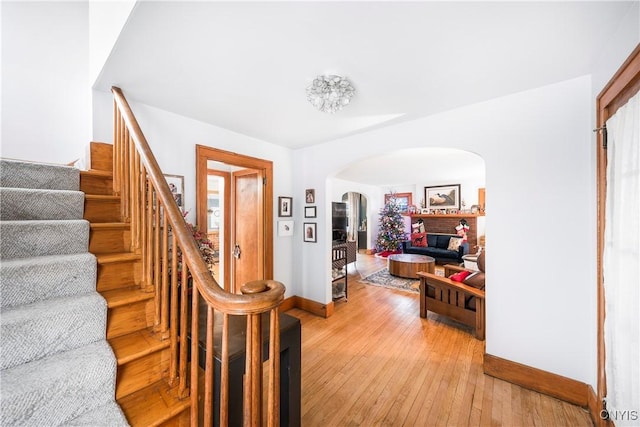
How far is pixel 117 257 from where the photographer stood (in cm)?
141

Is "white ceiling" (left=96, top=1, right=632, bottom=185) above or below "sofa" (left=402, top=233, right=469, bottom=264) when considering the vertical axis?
above

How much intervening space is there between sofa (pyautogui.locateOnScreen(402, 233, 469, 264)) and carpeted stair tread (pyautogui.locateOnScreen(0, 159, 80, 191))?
6998 mm

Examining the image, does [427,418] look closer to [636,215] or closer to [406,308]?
[636,215]

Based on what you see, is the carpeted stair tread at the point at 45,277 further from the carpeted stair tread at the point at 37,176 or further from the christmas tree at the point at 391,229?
the christmas tree at the point at 391,229

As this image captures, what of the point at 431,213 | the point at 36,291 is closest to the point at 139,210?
the point at 36,291

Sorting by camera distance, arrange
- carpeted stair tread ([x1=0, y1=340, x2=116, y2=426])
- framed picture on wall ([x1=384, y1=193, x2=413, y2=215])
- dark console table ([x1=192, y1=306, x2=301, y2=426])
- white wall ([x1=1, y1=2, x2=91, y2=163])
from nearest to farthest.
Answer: carpeted stair tread ([x1=0, y1=340, x2=116, y2=426]) < dark console table ([x1=192, y1=306, x2=301, y2=426]) < white wall ([x1=1, y1=2, x2=91, y2=163]) < framed picture on wall ([x1=384, y1=193, x2=413, y2=215])

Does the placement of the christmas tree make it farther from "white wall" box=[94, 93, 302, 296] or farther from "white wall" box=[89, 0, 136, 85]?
"white wall" box=[89, 0, 136, 85]

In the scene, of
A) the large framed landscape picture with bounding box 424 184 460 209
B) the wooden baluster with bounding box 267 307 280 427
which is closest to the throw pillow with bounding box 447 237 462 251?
the large framed landscape picture with bounding box 424 184 460 209

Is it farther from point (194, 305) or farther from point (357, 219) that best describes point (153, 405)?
point (357, 219)

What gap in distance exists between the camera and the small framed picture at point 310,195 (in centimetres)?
344

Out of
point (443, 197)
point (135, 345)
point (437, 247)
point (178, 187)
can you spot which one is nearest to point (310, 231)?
point (178, 187)

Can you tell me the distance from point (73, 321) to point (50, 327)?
7 centimetres

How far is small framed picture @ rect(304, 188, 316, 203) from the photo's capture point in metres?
3.44

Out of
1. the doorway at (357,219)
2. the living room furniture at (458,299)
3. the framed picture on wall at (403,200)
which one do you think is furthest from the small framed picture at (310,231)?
the framed picture on wall at (403,200)
